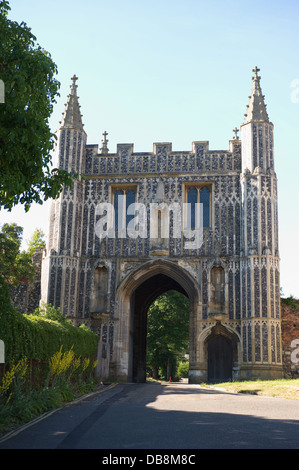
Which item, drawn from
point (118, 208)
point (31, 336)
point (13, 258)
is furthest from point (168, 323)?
point (31, 336)

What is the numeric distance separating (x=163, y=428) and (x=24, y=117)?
511 cm

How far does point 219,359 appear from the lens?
2430 cm

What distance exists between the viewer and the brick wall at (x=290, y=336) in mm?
22719

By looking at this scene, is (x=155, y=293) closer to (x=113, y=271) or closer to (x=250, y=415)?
(x=113, y=271)

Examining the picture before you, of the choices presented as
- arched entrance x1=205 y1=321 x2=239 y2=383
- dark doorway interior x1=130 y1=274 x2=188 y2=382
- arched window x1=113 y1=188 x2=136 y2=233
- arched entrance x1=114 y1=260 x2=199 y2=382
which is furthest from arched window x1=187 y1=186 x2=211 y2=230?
arched entrance x1=205 y1=321 x2=239 y2=383

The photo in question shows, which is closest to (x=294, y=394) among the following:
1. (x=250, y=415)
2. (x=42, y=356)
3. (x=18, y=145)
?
(x=250, y=415)

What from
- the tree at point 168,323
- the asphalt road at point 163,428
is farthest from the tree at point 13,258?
the asphalt road at point 163,428

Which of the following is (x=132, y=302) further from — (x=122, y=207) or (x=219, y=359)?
(x=219, y=359)

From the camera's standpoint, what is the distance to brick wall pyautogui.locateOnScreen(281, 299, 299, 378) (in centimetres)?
2272

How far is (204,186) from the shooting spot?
81.4 ft

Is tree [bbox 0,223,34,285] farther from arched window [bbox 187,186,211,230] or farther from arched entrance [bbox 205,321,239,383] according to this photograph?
arched entrance [bbox 205,321,239,383]

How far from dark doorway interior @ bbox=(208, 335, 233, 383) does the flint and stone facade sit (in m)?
0.04
